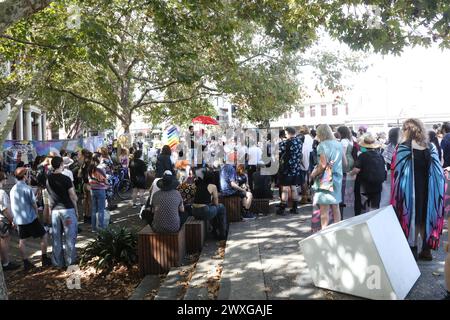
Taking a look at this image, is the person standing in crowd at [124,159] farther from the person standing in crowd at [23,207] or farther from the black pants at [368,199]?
the black pants at [368,199]

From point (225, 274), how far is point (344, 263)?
1664mm

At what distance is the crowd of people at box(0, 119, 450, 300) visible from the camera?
4.87m

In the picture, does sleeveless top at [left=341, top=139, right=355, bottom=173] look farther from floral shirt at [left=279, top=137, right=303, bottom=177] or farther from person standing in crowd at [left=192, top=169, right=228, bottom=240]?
person standing in crowd at [left=192, top=169, right=228, bottom=240]

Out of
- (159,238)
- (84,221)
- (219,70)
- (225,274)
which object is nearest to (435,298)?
(225,274)

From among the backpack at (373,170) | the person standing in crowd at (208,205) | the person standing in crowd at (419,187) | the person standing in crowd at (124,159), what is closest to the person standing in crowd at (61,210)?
the person standing in crowd at (208,205)

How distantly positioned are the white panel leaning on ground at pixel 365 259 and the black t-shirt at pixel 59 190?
13.9ft

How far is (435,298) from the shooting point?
150 inches

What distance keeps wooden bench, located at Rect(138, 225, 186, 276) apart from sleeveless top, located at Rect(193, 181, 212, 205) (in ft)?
2.63

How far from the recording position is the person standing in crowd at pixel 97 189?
852 centimetres

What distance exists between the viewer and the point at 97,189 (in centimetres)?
858

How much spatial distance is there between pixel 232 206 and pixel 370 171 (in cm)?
300

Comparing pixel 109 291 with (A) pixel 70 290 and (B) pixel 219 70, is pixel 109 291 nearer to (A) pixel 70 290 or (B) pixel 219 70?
(A) pixel 70 290

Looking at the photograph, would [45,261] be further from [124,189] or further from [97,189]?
[124,189]

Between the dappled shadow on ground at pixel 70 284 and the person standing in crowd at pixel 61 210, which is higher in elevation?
the person standing in crowd at pixel 61 210
